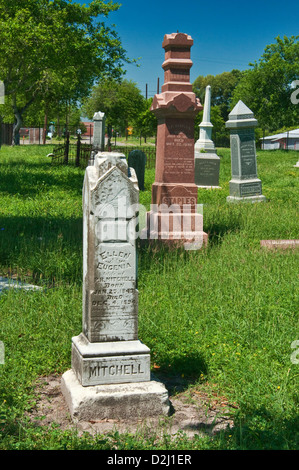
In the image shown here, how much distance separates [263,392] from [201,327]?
1.37 metres

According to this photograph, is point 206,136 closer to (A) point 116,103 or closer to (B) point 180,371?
(B) point 180,371

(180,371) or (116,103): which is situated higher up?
(116,103)

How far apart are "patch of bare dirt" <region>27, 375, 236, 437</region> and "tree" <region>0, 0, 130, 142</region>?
1579cm

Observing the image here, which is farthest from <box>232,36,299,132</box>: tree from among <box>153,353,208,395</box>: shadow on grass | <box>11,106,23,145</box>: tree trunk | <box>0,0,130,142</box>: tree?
<box>153,353,208,395</box>: shadow on grass

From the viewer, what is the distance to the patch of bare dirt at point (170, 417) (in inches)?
154

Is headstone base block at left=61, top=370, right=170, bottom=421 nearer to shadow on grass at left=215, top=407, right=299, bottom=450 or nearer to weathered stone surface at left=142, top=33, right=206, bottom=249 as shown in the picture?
shadow on grass at left=215, top=407, right=299, bottom=450

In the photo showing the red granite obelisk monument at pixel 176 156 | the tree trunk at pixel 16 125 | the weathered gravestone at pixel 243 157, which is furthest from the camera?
the tree trunk at pixel 16 125

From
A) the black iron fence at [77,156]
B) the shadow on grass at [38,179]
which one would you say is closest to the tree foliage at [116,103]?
the black iron fence at [77,156]

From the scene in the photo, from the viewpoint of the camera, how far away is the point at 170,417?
4133mm

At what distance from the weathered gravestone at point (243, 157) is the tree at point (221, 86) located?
231 ft

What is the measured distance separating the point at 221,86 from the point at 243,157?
243 ft

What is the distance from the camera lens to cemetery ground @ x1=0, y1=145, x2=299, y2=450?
3689 millimetres

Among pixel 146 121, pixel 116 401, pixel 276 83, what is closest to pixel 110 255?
pixel 116 401

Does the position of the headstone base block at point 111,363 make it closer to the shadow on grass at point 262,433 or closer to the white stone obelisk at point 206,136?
the shadow on grass at point 262,433
